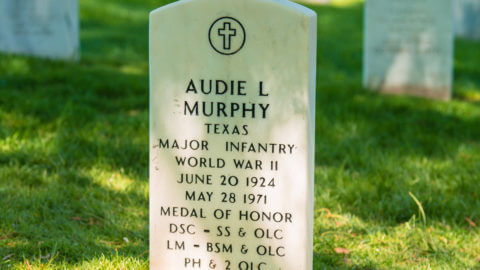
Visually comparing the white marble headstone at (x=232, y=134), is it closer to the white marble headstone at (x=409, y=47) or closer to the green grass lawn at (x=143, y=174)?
the green grass lawn at (x=143, y=174)

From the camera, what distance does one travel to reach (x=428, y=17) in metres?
6.36

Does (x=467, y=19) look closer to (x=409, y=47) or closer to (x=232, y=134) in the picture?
(x=409, y=47)

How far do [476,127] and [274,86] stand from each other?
125 inches

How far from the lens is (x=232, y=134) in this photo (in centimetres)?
255

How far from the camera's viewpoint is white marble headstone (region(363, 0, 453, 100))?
6355 mm

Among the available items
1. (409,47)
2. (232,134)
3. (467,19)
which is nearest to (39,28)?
(409,47)

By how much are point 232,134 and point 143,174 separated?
1432 mm

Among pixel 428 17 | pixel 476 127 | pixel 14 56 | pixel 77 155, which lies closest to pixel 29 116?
pixel 77 155

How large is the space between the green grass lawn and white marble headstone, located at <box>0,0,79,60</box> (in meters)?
0.56

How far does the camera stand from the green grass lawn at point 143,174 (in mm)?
3057

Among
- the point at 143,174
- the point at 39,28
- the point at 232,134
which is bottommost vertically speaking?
the point at 143,174

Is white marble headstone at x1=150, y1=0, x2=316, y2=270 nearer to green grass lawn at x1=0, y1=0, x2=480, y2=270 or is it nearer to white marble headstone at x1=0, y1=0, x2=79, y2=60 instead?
green grass lawn at x1=0, y1=0, x2=480, y2=270

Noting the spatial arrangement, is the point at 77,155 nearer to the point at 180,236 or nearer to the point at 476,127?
the point at 180,236

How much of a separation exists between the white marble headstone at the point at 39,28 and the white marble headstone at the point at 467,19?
7.27 metres
